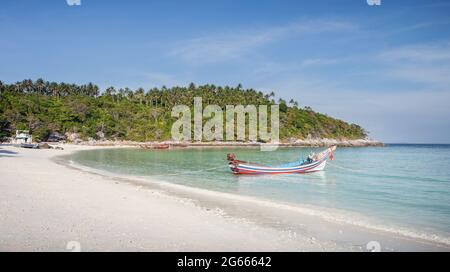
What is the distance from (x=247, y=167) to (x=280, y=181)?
180 inches

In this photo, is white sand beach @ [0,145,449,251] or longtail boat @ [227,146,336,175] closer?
white sand beach @ [0,145,449,251]

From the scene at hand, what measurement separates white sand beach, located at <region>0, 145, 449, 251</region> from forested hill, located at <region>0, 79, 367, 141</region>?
90.4 m

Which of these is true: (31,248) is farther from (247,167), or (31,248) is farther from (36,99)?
(36,99)

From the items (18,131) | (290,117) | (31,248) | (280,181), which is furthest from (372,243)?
(290,117)

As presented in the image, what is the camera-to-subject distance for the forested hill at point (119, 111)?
101m

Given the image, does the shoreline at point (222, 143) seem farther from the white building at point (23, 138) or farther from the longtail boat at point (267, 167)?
the longtail boat at point (267, 167)

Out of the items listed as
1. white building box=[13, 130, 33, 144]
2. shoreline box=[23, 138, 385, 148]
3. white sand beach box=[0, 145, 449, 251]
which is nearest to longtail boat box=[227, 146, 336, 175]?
white sand beach box=[0, 145, 449, 251]

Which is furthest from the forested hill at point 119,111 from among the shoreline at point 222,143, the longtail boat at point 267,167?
the longtail boat at point 267,167

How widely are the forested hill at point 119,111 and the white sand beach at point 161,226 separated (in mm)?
90390

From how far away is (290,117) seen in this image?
152 metres

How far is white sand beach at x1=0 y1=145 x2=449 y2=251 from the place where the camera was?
8.64 metres

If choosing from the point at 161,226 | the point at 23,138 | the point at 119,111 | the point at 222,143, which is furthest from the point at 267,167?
the point at 119,111

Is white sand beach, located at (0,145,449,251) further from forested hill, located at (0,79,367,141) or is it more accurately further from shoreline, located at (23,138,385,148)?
forested hill, located at (0,79,367,141)

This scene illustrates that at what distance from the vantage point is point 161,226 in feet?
34.4
